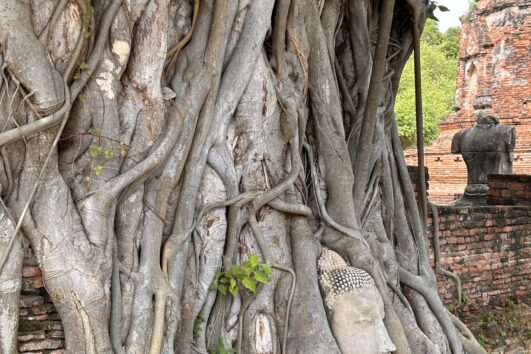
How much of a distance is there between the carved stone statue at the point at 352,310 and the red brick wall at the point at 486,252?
8.09 feet

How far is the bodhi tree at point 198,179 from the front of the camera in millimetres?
2795

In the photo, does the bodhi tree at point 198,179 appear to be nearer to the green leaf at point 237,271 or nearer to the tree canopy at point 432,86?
the green leaf at point 237,271

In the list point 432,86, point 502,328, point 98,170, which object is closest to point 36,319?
point 98,170

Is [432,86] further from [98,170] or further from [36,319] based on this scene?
[36,319]

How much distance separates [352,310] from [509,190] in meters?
4.74

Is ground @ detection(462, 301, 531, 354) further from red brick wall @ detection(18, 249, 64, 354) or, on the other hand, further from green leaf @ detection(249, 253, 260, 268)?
red brick wall @ detection(18, 249, 64, 354)

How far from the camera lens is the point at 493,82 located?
55.0 feet

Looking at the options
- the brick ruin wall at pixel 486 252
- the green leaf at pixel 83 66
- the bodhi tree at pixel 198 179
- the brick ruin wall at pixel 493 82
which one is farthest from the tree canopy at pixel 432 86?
the green leaf at pixel 83 66

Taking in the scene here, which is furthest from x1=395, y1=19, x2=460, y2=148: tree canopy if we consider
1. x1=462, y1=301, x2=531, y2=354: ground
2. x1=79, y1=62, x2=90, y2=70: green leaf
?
x1=79, y1=62, x2=90, y2=70: green leaf

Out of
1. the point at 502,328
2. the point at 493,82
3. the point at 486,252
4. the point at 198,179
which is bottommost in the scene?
the point at 502,328

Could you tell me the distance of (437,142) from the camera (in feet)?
54.2

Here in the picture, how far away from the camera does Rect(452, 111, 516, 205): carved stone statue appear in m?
10.5

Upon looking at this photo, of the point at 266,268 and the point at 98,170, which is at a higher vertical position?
the point at 98,170

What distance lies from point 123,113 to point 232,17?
0.71 meters
